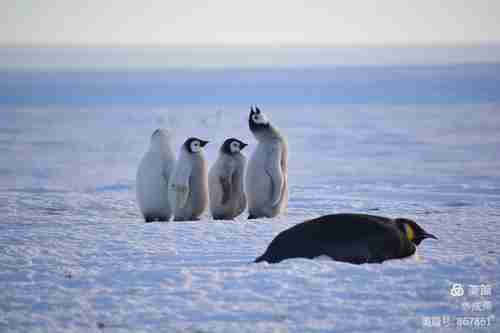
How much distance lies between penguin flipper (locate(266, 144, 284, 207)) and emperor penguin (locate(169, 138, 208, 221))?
1.88ft

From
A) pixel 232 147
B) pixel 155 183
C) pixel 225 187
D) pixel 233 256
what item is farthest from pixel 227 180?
pixel 233 256

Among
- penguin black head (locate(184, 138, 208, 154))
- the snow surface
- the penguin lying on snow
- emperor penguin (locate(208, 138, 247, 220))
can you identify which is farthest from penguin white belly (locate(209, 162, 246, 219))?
the penguin lying on snow

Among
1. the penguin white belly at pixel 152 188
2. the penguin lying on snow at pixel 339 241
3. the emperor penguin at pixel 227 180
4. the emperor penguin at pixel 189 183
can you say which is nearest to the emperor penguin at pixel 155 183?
the penguin white belly at pixel 152 188

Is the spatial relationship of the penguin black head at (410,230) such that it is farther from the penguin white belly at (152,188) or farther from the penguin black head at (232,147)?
the penguin white belly at (152,188)

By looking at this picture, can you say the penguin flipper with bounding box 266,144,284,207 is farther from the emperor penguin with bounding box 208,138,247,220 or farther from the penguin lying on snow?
the penguin lying on snow

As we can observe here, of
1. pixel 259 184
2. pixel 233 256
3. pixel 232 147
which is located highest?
pixel 232 147

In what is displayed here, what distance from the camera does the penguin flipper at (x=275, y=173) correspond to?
22.9 ft

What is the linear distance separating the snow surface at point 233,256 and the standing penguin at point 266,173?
23 centimetres

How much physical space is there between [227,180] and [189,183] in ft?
1.21

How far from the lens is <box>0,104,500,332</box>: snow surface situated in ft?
12.3

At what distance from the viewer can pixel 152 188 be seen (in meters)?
7.00

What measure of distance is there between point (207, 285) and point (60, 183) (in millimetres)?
6591

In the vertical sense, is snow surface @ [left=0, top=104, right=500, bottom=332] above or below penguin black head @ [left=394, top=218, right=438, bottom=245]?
below

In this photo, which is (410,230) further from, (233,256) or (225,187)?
(225,187)
